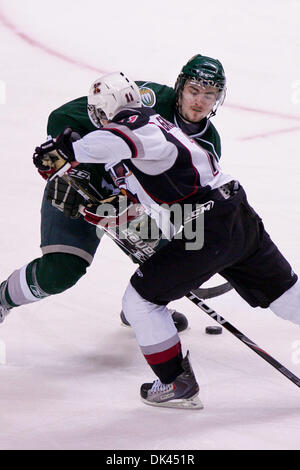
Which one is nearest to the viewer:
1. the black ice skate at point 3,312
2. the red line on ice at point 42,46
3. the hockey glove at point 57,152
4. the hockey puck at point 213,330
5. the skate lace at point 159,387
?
the hockey glove at point 57,152

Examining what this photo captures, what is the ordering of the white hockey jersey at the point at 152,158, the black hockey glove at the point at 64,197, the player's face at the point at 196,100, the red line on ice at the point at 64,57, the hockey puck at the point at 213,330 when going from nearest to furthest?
the white hockey jersey at the point at 152,158, the black hockey glove at the point at 64,197, the player's face at the point at 196,100, the hockey puck at the point at 213,330, the red line on ice at the point at 64,57

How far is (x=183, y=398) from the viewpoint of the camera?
95.5 inches

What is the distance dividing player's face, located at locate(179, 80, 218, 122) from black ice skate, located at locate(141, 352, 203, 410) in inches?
34.5

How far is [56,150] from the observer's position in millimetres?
2383

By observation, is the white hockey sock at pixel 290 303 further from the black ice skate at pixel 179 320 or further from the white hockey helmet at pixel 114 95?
the white hockey helmet at pixel 114 95

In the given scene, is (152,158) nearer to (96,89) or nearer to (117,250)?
(96,89)

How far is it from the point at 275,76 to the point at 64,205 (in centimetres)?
308

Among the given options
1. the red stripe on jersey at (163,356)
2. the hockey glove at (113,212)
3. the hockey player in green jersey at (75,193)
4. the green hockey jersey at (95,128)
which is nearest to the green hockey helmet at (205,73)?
the hockey player in green jersey at (75,193)

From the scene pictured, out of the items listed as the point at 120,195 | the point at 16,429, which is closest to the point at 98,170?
the point at 120,195

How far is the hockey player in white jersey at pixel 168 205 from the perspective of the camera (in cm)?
227

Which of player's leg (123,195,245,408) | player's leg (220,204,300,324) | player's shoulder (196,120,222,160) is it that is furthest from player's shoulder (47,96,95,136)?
player's leg (220,204,300,324)

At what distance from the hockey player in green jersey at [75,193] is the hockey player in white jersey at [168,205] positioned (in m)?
0.23

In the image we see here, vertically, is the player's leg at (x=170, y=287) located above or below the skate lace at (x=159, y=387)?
above

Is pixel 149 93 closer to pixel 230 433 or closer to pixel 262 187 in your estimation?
pixel 230 433
